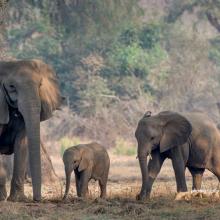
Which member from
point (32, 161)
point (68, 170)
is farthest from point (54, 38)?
point (32, 161)

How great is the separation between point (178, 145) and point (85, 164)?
5.54ft

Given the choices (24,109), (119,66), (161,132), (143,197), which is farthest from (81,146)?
(119,66)

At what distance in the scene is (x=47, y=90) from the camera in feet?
42.4

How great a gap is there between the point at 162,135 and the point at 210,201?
8.41 feet

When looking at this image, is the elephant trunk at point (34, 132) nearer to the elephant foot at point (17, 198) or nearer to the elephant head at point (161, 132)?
the elephant foot at point (17, 198)

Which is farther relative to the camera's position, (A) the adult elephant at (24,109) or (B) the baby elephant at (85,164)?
(B) the baby elephant at (85,164)

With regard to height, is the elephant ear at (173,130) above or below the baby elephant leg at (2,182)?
above

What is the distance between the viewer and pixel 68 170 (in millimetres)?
15039

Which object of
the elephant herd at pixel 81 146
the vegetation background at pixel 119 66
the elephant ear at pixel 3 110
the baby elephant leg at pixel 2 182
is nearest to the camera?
the elephant herd at pixel 81 146

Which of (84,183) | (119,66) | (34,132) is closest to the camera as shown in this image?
(34,132)

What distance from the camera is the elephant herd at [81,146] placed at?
12141mm

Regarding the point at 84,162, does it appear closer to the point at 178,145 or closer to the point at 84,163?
the point at 84,163

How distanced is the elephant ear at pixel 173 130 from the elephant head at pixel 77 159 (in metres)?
1.51

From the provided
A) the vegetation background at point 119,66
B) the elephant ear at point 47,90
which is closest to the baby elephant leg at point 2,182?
the elephant ear at point 47,90
